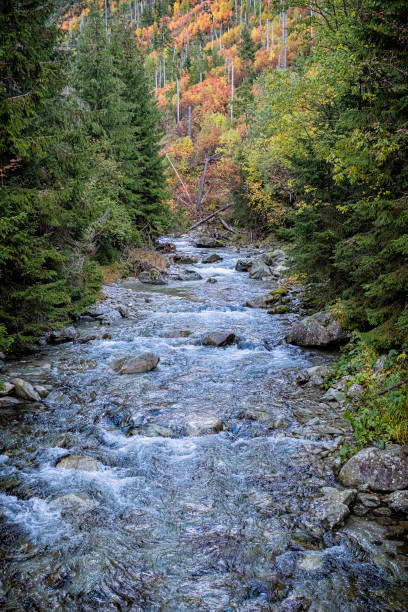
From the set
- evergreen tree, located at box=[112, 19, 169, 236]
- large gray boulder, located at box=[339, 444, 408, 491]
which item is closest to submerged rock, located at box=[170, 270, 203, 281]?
evergreen tree, located at box=[112, 19, 169, 236]

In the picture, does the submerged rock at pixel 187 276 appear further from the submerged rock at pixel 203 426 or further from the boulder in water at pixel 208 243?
the submerged rock at pixel 203 426

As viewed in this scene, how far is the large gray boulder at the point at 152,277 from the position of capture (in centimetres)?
2198

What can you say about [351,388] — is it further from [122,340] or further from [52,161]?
[52,161]

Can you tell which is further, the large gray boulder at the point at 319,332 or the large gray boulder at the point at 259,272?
the large gray boulder at the point at 259,272

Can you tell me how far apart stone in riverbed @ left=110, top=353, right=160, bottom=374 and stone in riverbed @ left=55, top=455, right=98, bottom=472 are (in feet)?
13.1

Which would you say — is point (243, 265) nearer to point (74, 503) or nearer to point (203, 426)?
point (203, 426)

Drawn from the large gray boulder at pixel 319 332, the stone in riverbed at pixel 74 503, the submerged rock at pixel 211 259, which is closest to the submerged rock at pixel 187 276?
the submerged rock at pixel 211 259

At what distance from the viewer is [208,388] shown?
9.40 m

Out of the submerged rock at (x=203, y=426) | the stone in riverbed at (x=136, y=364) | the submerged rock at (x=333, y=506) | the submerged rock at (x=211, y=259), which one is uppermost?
the submerged rock at (x=333, y=506)

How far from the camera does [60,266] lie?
38.5 ft

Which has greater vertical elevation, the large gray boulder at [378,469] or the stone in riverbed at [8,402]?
the large gray boulder at [378,469]

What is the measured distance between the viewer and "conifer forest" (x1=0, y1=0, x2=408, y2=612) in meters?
4.42

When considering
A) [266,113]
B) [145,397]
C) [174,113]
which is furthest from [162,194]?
A: [174,113]

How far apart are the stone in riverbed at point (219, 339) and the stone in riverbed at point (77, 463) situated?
253 inches
